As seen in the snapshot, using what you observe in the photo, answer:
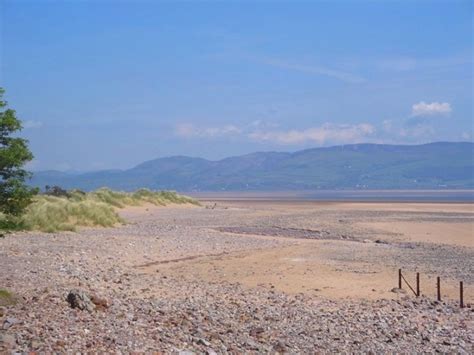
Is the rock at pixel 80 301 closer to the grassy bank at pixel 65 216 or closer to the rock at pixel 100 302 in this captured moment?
the rock at pixel 100 302

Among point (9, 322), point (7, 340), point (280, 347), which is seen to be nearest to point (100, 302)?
point (9, 322)

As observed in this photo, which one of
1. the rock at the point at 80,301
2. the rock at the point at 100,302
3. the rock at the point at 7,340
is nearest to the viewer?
the rock at the point at 7,340

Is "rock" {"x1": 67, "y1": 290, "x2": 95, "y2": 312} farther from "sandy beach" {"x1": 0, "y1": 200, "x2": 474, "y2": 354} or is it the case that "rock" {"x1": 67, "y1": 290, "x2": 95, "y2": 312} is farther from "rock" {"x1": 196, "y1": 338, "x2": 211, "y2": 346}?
"rock" {"x1": 196, "y1": 338, "x2": 211, "y2": 346}

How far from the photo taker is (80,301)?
9820 millimetres

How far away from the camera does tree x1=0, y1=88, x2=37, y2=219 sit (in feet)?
33.7

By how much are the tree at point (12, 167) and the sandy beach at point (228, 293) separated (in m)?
1.41

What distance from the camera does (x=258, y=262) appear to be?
1884 cm

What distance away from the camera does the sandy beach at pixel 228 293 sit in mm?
9141

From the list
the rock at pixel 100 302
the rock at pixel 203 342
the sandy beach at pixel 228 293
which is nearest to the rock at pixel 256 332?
the sandy beach at pixel 228 293

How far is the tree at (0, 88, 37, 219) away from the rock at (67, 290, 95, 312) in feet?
5.66

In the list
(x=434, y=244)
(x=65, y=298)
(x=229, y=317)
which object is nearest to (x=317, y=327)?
(x=229, y=317)

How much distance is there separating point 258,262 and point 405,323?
768cm

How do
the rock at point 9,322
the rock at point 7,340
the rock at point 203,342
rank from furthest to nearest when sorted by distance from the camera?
the rock at point 203,342, the rock at point 9,322, the rock at point 7,340

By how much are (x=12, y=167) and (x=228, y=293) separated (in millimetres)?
5014
